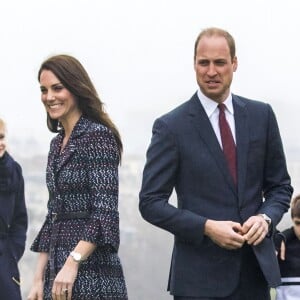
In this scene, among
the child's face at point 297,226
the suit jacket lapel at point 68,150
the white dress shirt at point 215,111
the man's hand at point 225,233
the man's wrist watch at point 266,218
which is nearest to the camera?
the man's hand at point 225,233

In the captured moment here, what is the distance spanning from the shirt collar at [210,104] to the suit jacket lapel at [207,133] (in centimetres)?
1

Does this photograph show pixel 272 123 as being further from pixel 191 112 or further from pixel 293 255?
pixel 293 255

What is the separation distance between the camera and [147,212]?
3758mm

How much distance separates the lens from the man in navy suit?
3.69 metres

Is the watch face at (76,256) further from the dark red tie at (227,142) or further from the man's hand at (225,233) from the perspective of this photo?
the dark red tie at (227,142)

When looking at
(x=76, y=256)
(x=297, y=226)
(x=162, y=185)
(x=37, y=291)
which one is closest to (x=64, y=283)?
(x=76, y=256)

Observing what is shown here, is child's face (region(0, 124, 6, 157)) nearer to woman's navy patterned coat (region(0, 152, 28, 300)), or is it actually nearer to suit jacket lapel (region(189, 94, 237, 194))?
woman's navy patterned coat (region(0, 152, 28, 300))

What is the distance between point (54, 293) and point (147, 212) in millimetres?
415

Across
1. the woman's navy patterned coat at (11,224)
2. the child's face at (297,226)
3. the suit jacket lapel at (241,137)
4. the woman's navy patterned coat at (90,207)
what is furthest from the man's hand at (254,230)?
the woman's navy patterned coat at (11,224)

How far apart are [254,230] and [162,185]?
359 millimetres

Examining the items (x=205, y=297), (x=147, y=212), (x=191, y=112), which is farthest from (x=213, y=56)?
(x=205, y=297)

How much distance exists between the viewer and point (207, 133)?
12.4ft

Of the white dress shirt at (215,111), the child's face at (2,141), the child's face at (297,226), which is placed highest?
the white dress shirt at (215,111)

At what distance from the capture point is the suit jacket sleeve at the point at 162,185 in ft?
12.1
